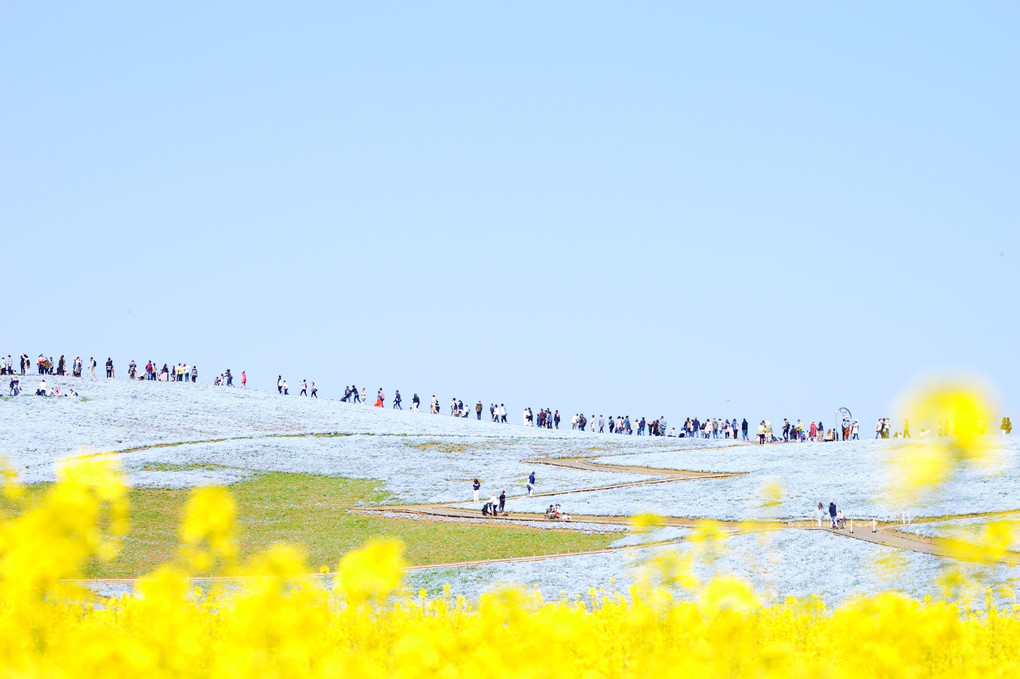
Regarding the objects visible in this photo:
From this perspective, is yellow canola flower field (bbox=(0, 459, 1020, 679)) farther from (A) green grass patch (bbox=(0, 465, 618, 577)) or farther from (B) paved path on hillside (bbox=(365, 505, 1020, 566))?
(A) green grass patch (bbox=(0, 465, 618, 577))

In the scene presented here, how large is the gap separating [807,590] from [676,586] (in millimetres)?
3464

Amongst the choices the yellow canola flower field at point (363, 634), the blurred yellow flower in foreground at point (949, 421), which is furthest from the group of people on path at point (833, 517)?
the blurred yellow flower in foreground at point (949, 421)

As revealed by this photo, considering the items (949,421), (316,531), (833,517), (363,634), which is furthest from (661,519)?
(949,421)

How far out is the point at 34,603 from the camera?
946cm

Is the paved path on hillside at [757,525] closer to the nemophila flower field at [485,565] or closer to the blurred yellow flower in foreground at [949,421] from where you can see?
the nemophila flower field at [485,565]

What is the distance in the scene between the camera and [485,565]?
117 ft

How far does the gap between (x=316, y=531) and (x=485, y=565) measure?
10725mm

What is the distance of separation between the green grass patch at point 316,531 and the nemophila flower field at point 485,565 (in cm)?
58

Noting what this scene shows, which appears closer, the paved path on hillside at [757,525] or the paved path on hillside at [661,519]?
the paved path on hillside at [757,525]

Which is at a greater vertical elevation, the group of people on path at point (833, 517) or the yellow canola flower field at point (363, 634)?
the yellow canola flower field at point (363, 634)

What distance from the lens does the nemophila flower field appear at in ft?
Answer: 31.1

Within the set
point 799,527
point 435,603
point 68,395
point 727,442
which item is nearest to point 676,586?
point 799,527

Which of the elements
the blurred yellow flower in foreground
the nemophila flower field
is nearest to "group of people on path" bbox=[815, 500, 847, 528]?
the nemophila flower field

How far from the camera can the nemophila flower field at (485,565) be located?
9.49 metres
